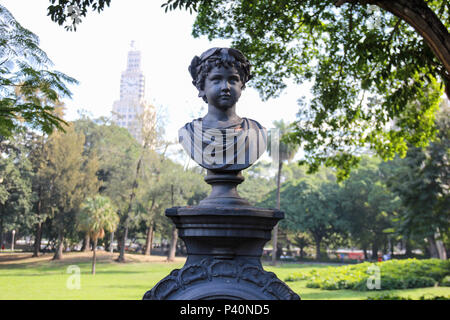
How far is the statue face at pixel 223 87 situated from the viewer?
364 centimetres

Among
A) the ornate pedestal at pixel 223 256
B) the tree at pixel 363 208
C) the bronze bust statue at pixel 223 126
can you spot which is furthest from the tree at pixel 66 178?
the ornate pedestal at pixel 223 256

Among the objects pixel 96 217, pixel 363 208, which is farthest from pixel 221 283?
pixel 363 208

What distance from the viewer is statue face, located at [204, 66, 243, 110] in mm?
3645

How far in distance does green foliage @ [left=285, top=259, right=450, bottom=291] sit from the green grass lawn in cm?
64

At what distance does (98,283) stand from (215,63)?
20141mm

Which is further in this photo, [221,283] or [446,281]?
[446,281]

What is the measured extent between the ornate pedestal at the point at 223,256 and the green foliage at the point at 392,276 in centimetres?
1515

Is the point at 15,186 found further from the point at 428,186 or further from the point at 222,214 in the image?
the point at 222,214

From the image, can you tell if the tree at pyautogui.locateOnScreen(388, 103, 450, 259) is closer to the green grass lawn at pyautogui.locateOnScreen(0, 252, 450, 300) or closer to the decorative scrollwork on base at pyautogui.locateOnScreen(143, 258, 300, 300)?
the green grass lawn at pyautogui.locateOnScreen(0, 252, 450, 300)

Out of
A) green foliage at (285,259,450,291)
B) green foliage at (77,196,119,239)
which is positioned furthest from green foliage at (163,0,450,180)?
green foliage at (77,196,119,239)

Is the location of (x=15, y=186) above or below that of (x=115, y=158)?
below

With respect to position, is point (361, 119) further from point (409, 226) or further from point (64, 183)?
point (64, 183)

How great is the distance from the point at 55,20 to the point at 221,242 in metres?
4.86

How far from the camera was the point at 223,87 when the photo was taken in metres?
3.62
